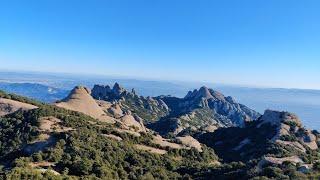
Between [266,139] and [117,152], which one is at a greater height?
[117,152]

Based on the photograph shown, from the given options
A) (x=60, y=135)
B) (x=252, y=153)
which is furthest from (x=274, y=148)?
(x=60, y=135)

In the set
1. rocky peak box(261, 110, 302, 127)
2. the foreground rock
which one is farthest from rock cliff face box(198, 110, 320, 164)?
the foreground rock

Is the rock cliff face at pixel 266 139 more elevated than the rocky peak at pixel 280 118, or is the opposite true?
the rocky peak at pixel 280 118

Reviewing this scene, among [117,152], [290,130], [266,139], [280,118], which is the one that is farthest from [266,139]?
[117,152]

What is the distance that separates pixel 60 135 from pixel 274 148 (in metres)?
56.5

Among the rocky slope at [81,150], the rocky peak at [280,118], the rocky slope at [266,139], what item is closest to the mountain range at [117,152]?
the rocky slope at [81,150]

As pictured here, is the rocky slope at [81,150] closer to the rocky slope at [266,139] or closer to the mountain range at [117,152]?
the mountain range at [117,152]

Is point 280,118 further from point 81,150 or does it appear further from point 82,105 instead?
point 81,150

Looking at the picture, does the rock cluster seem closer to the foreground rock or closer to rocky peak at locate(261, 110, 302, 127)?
rocky peak at locate(261, 110, 302, 127)

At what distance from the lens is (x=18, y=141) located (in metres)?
93.8

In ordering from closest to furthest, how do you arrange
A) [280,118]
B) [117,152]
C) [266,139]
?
1. [117,152]
2. [266,139]
3. [280,118]

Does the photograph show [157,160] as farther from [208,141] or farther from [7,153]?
[208,141]

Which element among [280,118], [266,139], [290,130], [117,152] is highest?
[280,118]

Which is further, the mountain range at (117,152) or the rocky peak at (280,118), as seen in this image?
the rocky peak at (280,118)
